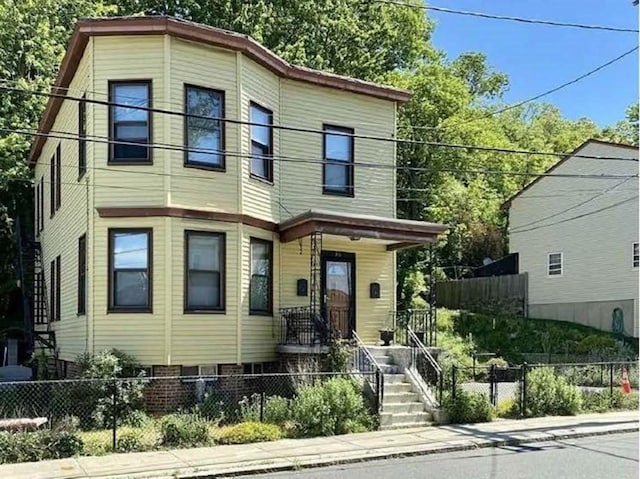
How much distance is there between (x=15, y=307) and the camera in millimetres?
28922

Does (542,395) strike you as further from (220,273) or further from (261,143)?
(261,143)

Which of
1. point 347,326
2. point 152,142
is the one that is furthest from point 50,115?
point 347,326

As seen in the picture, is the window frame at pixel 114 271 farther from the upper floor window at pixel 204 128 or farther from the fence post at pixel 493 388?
the fence post at pixel 493 388

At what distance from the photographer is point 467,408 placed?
14.6 meters

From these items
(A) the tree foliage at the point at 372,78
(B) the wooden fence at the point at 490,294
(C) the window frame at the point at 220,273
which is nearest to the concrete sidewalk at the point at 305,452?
(C) the window frame at the point at 220,273

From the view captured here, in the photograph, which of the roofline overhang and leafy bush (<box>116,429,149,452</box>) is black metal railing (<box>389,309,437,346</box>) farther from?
leafy bush (<box>116,429,149,452</box>)

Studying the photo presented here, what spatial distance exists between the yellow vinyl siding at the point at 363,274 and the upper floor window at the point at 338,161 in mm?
1426

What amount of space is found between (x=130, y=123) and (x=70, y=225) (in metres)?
3.97

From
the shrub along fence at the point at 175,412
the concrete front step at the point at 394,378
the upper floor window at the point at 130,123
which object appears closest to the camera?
the shrub along fence at the point at 175,412

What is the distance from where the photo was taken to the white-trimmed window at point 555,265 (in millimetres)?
30656

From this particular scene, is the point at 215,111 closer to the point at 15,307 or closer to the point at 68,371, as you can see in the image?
the point at 68,371

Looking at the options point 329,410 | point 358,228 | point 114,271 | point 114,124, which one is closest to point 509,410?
point 329,410

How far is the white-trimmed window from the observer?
101 feet

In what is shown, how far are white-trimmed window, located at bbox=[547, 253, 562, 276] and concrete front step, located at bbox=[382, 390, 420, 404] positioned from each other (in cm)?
1758
